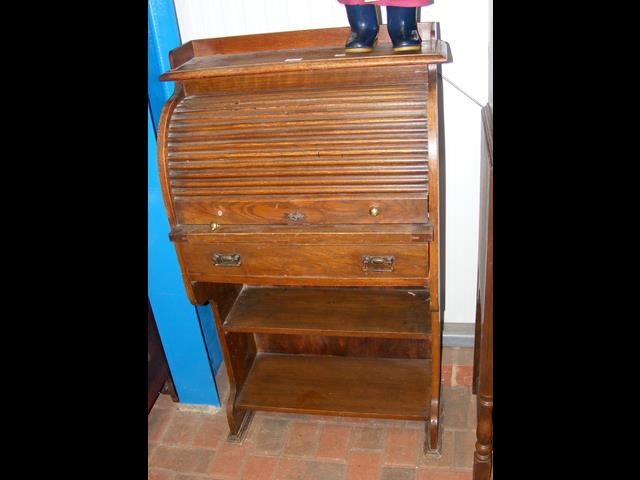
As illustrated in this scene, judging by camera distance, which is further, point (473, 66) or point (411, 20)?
point (473, 66)

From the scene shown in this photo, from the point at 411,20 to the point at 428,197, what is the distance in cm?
62

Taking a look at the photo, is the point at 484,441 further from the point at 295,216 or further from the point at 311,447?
the point at 295,216

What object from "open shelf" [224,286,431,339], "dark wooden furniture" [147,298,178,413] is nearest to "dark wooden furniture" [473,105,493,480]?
"open shelf" [224,286,431,339]

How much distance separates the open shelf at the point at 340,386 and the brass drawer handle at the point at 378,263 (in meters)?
0.78

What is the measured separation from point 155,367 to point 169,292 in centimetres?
45

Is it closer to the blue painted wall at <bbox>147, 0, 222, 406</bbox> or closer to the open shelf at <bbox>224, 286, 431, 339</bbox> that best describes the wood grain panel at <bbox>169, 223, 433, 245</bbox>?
the blue painted wall at <bbox>147, 0, 222, 406</bbox>

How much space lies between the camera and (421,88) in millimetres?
1849

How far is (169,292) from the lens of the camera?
8.05 ft

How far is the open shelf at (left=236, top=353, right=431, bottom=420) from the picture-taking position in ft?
7.91

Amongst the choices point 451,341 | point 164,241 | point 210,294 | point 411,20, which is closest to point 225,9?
point 411,20

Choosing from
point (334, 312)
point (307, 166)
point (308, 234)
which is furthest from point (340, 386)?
point (307, 166)

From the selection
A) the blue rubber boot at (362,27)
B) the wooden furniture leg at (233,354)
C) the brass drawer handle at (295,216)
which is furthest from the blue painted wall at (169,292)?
the blue rubber boot at (362,27)
